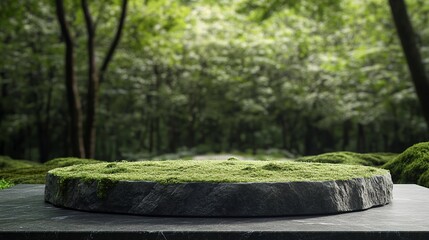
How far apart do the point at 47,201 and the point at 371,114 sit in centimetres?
2016

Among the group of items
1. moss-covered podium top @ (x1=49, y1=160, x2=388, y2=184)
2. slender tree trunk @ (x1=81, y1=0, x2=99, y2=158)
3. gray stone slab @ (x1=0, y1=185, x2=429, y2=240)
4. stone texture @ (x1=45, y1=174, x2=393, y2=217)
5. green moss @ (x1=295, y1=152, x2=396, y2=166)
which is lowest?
gray stone slab @ (x1=0, y1=185, x2=429, y2=240)

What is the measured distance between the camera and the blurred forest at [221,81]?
23.7 metres

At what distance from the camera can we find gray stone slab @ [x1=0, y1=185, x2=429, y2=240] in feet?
14.2

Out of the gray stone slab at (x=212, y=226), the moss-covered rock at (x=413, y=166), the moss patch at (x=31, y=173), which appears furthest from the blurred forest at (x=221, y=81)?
the gray stone slab at (x=212, y=226)

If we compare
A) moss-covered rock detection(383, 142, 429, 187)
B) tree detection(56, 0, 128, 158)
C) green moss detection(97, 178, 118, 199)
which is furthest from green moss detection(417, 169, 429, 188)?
tree detection(56, 0, 128, 158)

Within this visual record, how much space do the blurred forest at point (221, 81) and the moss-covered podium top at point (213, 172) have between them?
16316mm

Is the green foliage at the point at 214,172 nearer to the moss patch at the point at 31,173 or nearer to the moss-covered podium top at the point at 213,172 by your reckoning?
the moss-covered podium top at the point at 213,172

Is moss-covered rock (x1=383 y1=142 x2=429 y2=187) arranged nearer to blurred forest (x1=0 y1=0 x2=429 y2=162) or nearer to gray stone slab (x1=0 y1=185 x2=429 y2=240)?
gray stone slab (x1=0 y1=185 x2=429 y2=240)

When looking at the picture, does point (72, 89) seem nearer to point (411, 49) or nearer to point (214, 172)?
point (411, 49)

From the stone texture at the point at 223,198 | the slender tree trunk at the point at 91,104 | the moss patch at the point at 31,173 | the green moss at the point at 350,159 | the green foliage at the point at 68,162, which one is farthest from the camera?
the slender tree trunk at the point at 91,104

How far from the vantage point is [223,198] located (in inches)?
201

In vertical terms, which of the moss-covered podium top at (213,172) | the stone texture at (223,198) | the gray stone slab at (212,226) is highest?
the moss-covered podium top at (213,172)

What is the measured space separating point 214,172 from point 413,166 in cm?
471

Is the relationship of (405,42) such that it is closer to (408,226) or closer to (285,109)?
(408,226)
